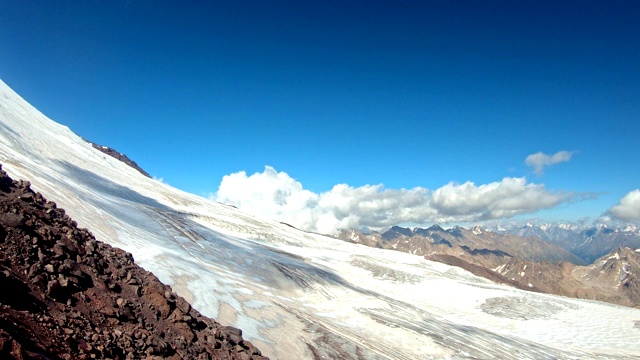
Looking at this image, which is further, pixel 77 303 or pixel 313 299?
pixel 313 299

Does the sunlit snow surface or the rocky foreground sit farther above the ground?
the rocky foreground

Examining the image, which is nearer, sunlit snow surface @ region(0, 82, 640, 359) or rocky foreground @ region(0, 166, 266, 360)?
rocky foreground @ region(0, 166, 266, 360)

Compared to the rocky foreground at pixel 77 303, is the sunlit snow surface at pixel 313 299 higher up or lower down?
lower down

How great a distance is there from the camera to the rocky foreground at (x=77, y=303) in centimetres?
891

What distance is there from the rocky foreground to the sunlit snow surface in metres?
7.51

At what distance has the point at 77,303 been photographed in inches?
458

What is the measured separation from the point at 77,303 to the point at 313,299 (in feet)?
117

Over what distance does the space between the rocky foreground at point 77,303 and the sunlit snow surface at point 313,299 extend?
7513 millimetres

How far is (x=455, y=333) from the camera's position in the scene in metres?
42.5

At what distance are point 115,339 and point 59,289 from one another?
8.25ft

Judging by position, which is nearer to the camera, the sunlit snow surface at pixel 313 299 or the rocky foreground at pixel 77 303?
the rocky foreground at pixel 77 303

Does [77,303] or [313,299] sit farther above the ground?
[77,303]

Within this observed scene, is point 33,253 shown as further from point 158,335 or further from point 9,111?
point 9,111

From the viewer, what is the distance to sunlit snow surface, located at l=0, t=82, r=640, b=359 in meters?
27.0
